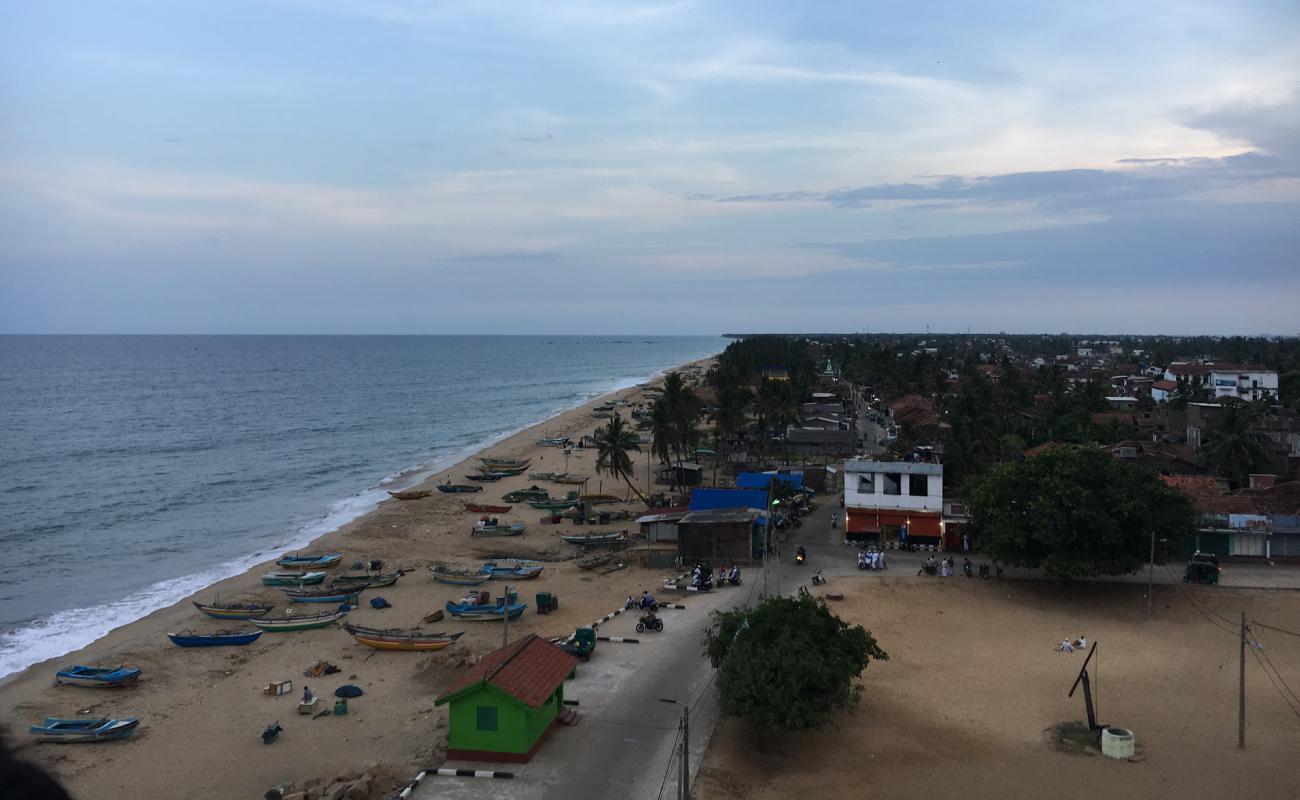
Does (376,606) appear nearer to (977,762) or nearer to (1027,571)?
(977,762)

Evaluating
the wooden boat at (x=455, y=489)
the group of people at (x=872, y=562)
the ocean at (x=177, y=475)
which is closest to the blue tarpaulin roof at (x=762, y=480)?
the group of people at (x=872, y=562)

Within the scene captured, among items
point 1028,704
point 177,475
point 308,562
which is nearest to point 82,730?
point 308,562

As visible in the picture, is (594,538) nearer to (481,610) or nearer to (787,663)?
(481,610)

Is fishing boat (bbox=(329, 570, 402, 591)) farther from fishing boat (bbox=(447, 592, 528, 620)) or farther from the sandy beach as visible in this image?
fishing boat (bbox=(447, 592, 528, 620))

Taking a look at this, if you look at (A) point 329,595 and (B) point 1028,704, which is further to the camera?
(A) point 329,595

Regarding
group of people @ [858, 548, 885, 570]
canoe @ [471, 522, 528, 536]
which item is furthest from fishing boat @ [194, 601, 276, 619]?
group of people @ [858, 548, 885, 570]
